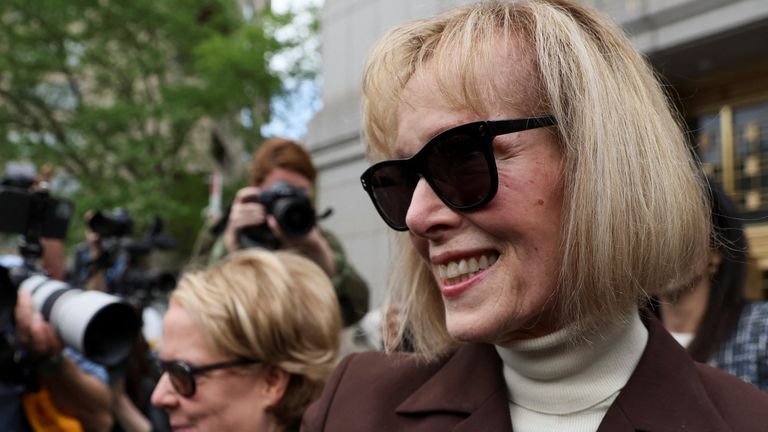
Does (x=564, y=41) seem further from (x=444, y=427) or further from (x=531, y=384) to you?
(x=444, y=427)

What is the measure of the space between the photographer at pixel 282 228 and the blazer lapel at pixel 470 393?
5.49ft

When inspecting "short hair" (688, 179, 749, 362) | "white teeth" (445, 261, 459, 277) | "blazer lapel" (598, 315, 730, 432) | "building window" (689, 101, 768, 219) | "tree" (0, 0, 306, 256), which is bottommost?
"tree" (0, 0, 306, 256)

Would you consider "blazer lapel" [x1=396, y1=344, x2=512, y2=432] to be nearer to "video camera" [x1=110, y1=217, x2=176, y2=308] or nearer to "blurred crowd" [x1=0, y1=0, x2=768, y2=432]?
"blurred crowd" [x1=0, y1=0, x2=768, y2=432]

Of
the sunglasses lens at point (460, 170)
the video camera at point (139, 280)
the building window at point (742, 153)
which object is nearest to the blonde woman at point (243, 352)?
the sunglasses lens at point (460, 170)

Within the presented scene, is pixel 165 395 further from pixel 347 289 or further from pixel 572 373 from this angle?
pixel 572 373

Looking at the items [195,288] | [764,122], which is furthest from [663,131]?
[764,122]

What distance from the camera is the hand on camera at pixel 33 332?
9.25 feet

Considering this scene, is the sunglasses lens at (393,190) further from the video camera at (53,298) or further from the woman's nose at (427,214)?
the video camera at (53,298)

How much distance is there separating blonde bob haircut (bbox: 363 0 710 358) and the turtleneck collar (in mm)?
45

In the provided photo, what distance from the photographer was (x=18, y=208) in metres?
3.13

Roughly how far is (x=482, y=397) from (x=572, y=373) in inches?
6.9

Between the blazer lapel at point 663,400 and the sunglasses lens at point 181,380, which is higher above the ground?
the blazer lapel at point 663,400

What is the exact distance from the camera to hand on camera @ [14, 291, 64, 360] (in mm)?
2820

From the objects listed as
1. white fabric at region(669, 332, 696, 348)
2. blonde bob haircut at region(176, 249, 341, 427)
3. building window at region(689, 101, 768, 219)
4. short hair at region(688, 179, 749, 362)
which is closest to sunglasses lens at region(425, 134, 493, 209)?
blonde bob haircut at region(176, 249, 341, 427)
